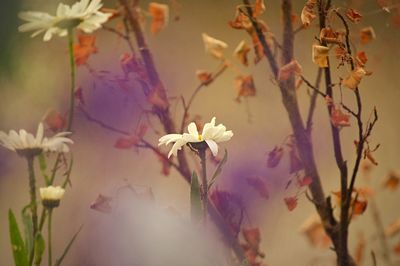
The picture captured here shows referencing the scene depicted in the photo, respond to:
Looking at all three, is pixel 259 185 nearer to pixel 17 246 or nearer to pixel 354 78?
pixel 354 78

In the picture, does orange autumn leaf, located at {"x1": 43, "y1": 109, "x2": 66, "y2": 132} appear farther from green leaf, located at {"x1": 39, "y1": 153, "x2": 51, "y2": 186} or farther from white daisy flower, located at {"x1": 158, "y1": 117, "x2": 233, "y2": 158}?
white daisy flower, located at {"x1": 158, "y1": 117, "x2": 233, "y2": 158}

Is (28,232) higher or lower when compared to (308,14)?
lower

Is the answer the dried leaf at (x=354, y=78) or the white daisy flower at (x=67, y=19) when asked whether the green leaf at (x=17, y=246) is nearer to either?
the white daisy flower at (x=67, y=19)

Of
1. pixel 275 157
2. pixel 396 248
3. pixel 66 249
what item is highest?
pixel 275 157

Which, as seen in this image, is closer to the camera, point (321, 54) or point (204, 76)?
point (321, 54)

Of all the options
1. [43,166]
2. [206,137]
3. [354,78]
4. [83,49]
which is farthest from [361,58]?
[43,166]

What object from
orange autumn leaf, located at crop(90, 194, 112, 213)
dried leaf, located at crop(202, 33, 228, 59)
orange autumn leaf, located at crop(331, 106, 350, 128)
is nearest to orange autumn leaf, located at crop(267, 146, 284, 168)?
orange autumn leaf, located at crop(331, 106, 350, 128)

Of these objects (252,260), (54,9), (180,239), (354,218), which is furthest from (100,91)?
(354,218)
